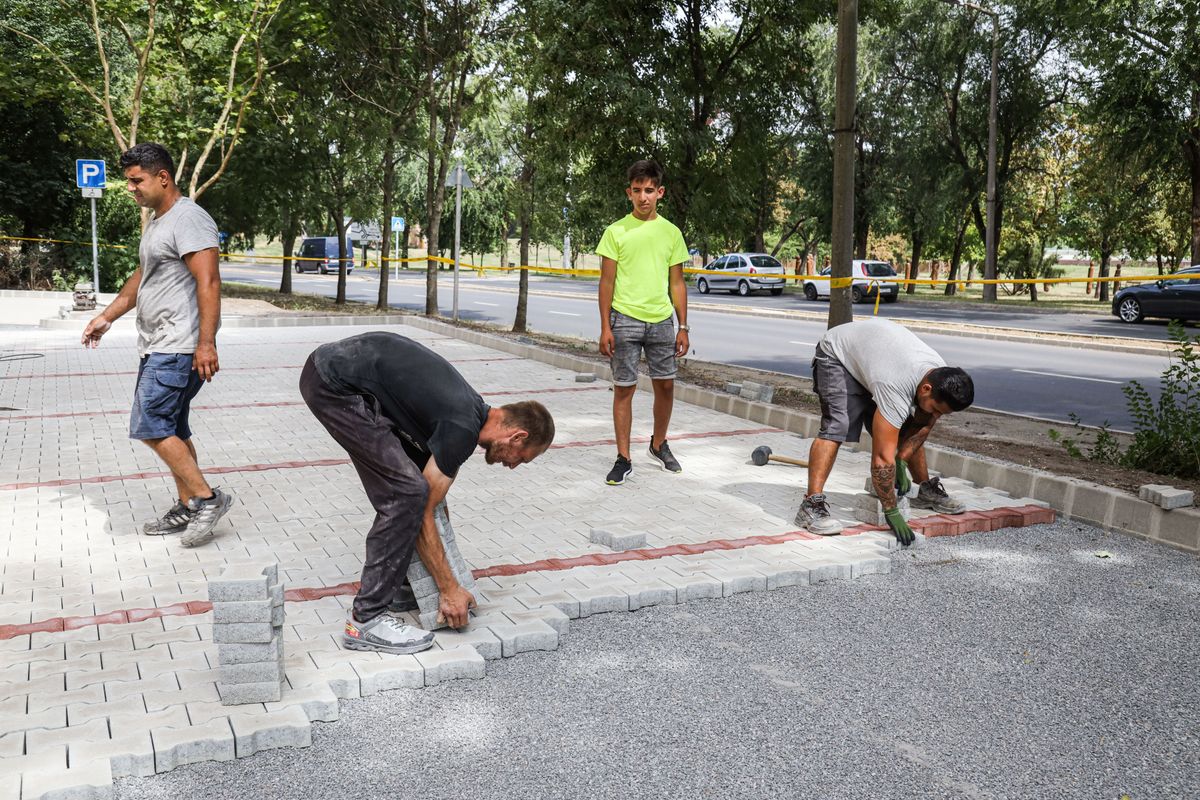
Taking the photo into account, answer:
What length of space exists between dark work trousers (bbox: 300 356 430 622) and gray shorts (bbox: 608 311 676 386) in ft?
11.1

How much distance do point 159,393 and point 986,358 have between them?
13743 mm

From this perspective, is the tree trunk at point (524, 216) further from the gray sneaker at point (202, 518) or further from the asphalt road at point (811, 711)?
the asphalt road at point (811, 711)

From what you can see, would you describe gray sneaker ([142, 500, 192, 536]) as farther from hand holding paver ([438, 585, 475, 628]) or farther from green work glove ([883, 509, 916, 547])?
green work glove ([883, 509, 916, 547])

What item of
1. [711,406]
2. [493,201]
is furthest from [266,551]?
[493,201]

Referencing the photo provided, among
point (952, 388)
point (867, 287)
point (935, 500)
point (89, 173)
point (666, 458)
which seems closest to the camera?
point (952, 388)

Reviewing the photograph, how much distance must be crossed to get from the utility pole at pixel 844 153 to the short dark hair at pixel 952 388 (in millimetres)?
4173

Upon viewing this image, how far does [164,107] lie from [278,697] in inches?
722

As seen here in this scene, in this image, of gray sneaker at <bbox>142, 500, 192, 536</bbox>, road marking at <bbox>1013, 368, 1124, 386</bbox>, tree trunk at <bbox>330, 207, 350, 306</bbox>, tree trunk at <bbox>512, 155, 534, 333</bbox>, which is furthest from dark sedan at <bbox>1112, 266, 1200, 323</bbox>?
gray sneaker at <bbox>142, 500, 192, 536</bbox>

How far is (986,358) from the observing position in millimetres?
16328

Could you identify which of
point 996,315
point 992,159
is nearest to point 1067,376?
point 996,315

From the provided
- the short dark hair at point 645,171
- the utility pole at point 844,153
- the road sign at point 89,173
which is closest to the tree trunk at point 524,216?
the road sign at point 89,173

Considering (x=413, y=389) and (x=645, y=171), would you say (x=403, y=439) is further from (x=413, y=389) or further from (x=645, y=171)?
(x=645, y=171)

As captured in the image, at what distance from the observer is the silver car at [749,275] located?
37500mm

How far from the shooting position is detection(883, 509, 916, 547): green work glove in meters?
5.64
